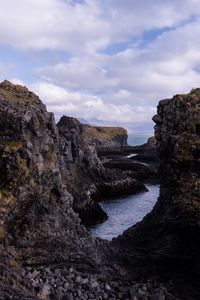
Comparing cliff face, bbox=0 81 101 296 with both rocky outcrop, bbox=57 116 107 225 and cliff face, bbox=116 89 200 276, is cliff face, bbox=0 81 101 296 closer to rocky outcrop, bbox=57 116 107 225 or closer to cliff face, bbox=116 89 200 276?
cliff face, bbox=116 89 200 276

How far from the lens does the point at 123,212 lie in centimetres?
6569

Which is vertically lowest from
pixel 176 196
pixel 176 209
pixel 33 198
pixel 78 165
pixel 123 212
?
pixel 123 212

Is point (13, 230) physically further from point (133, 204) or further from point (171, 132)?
point (133, 204)

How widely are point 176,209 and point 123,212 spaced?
110ft

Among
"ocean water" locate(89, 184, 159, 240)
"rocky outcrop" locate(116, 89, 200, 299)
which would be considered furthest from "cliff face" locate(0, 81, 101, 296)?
"ocean water" locate(89, 184, 159, 240)

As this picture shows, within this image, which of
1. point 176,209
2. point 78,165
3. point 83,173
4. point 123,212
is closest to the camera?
point 176,209

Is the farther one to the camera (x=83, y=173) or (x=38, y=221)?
(x=83, y=173)

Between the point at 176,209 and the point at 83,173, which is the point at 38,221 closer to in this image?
the point at 176,209

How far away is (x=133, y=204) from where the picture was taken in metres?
72.2

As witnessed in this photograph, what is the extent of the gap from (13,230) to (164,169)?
13.9m

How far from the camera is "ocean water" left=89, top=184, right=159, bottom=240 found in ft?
175

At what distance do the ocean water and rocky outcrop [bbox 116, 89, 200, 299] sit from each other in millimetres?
14132

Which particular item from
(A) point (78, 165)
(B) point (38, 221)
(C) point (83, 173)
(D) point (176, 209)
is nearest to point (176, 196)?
(D) point (176, 209)

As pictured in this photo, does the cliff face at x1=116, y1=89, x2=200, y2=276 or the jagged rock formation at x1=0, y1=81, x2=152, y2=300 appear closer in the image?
the jagged rock formation at x1=0, y1=81, x2=152, y2=300
